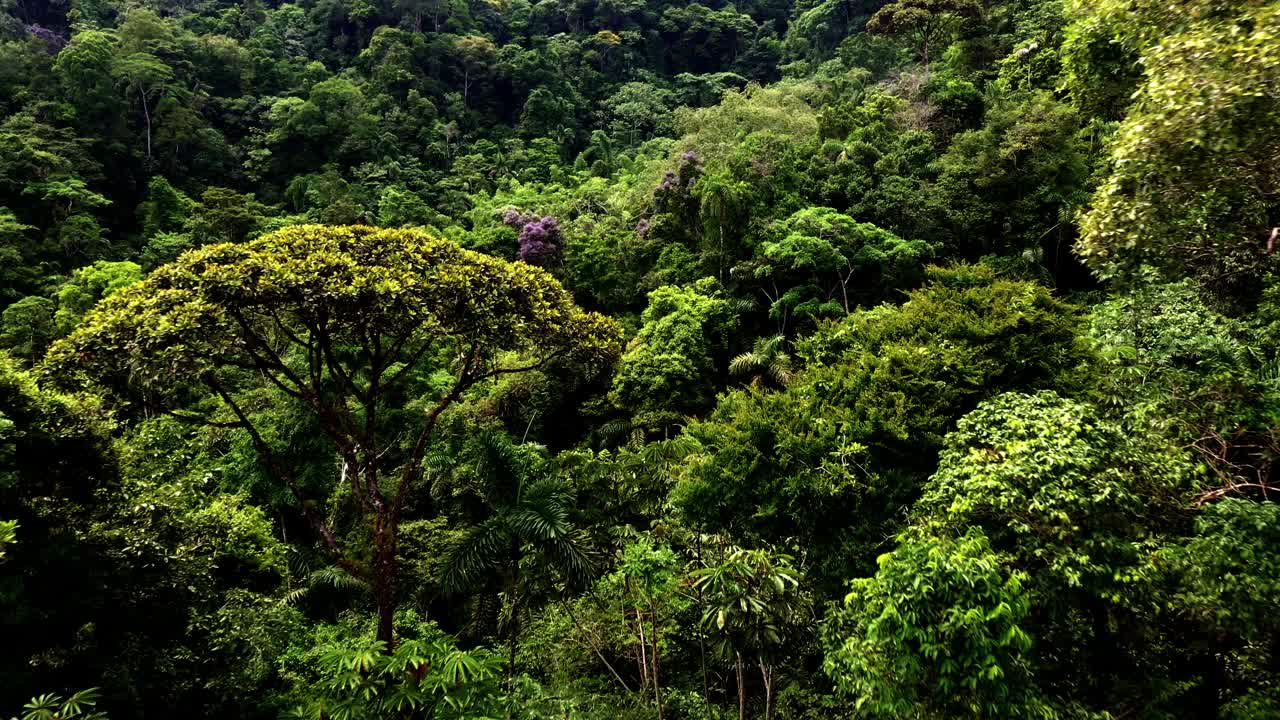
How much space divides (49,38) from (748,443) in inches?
1837

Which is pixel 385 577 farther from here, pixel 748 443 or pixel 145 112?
pixel 145 112

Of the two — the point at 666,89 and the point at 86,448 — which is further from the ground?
the point at 666,89

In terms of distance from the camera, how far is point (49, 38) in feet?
106

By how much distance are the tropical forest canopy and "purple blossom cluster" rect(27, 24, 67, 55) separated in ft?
60.2

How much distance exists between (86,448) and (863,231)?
1531 centimetres

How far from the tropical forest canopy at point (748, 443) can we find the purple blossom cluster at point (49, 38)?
18.4m

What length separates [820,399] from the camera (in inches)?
370

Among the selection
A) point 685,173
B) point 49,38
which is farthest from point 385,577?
point 49,38

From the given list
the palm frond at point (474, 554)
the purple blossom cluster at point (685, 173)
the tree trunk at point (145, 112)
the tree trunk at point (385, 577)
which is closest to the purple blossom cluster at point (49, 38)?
the tree trunk at point (145, 112)

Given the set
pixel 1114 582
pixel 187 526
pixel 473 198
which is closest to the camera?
pixel 1114 582

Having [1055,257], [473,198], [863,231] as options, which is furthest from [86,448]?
[473,198]

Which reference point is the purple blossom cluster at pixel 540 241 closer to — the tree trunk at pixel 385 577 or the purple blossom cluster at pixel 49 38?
the tree trunk at pixel 385 577

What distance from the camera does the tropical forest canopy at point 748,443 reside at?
4809 mm

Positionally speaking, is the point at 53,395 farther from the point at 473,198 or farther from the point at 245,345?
the point at 473,198
